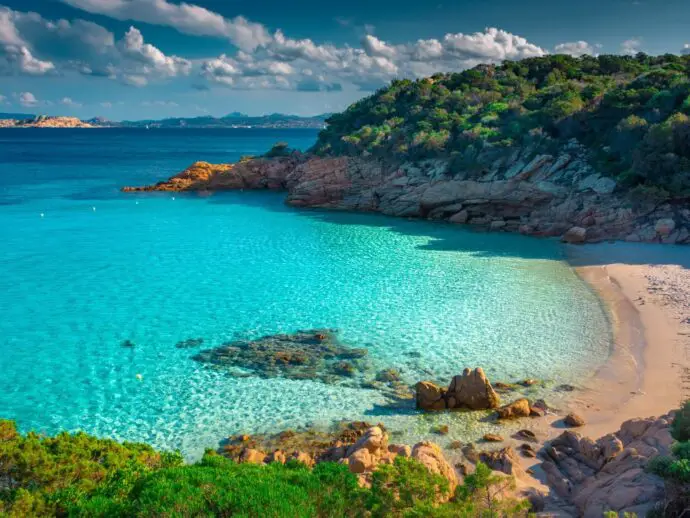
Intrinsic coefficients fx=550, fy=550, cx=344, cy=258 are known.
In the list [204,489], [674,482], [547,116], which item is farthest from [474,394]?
[547,116]

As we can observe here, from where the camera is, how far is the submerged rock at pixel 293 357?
1559 cm

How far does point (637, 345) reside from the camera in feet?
55.0

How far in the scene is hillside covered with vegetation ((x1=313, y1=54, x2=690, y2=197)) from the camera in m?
31.4

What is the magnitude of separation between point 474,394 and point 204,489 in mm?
8203

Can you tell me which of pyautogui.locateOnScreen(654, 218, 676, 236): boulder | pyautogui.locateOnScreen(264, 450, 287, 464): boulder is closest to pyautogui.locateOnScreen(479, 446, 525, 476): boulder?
pyautogui.locateOnScreen(264, 450, 287, 464): boulder

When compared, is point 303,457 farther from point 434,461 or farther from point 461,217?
point 461,217

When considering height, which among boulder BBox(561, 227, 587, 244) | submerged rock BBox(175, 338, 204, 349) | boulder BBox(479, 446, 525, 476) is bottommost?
submerged rock BBox(175, 338, 204, 349)

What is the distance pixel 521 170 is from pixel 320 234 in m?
14.0

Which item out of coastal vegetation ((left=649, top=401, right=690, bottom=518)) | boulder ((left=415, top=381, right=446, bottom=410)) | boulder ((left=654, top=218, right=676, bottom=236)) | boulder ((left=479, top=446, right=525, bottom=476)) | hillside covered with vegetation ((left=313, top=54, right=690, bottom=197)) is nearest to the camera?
coastal vegetation ((left=649, top=401, right=690, bottom=518))

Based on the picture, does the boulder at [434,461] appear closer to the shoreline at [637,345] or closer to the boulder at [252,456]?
the boulder at [252,456]

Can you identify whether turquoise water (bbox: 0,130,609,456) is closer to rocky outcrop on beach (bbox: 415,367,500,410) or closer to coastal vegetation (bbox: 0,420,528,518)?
rocky outcrop on beach (bbox: 415,367,500,410)

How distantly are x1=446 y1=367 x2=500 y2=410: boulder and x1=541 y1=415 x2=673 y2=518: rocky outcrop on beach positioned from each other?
2012mm

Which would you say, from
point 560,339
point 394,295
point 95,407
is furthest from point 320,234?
point 95,407

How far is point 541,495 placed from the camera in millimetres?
9406
